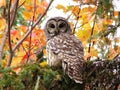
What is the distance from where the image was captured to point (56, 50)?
17.1 ft

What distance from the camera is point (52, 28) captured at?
623 cm

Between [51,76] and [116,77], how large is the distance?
1.94ft

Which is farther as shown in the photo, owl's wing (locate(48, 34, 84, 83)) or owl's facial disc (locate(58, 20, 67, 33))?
owl's facial disc (locate(58, 20, 67, 33))

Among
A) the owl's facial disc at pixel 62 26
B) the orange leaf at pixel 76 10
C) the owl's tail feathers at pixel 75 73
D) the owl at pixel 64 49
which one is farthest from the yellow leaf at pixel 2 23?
the owl's tail feathers at pixel 75 73

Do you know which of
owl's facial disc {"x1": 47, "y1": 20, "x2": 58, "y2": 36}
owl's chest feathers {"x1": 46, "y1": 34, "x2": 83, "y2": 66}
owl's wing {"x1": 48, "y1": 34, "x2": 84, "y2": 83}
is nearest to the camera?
owl's wing {"x1": 48, "y1": 34, "x2": 84, "y2": 83}

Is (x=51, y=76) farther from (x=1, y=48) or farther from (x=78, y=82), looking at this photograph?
(x=1, y=48)

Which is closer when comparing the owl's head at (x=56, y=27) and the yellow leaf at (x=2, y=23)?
the yellow leaf at (x=2, y=23)

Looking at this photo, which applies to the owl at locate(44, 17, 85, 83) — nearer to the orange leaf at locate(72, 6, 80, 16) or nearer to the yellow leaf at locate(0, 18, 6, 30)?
the orange leaf at locate(72, 6, 80, 16)

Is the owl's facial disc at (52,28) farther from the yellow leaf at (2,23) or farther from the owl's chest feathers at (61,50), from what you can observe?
the yellow leaf at (2,23)

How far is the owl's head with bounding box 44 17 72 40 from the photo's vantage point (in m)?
6.06

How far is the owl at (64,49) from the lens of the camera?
4.35m

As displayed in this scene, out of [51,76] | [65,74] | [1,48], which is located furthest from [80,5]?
[51,76]

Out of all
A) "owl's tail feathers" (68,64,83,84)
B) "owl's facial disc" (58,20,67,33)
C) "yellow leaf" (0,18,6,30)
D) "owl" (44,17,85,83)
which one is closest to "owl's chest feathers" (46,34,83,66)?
"owl" (44,17,85,83)

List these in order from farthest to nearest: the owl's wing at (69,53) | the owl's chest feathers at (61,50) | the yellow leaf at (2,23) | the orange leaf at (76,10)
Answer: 1. the orange leaf at (76,10)
2. the yellow leaf at (2,23)
3. the owl's chest feathers at (61,50)
4. the owl's wing at (69,53)
